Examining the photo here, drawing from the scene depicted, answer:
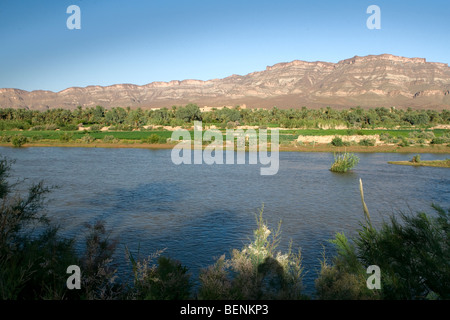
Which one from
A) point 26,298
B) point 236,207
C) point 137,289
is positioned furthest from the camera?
Result: point 236,207

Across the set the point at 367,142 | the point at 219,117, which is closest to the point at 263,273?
the point at 367,142

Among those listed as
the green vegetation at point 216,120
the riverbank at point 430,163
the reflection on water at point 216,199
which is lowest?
the reflection on water at point 216,199

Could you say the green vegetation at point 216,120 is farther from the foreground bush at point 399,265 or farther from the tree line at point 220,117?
the foreground bush at point 399,265

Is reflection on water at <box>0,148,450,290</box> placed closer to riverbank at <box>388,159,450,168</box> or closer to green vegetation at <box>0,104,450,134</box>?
riverbank at <box>388,159,450,168</box>

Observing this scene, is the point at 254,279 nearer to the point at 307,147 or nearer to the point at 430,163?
the point at 430,163

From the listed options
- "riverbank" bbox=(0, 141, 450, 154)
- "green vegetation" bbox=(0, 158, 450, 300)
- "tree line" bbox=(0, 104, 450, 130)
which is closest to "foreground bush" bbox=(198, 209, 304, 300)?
"green vegetation" bbox=(0, 158, 450, 300)

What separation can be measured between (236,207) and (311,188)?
24.0 ft

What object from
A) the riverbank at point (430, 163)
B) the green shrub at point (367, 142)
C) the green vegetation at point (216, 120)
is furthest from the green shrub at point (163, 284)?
the green vegetation at point (216, 120)

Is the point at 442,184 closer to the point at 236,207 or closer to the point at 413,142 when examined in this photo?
the point at 236,207

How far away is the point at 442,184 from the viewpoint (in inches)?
1045

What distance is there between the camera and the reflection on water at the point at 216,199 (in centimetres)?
1504

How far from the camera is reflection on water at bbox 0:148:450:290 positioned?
49.3 ft

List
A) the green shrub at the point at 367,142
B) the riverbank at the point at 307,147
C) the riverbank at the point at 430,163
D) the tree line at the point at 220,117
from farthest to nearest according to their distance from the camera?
the tree line at the point at 220,117 < the green shrub at the point at 367,142 < the riverbank at the point at 307,147 < the riverbank at the point at 430,163
